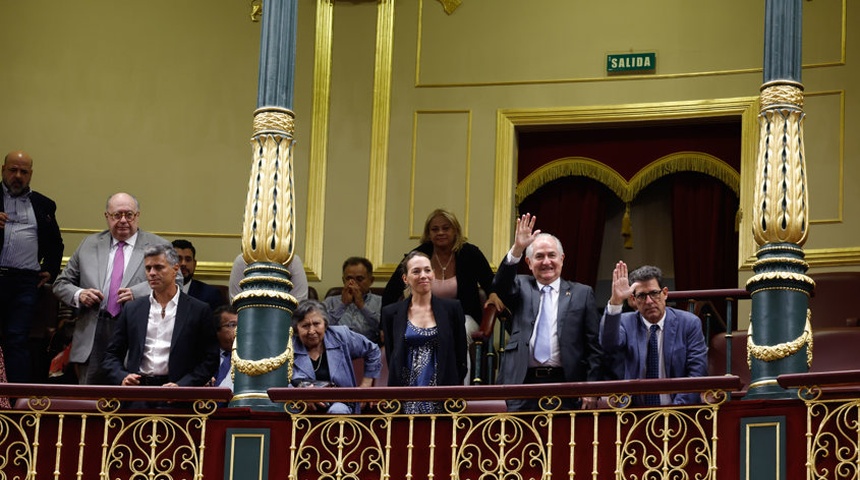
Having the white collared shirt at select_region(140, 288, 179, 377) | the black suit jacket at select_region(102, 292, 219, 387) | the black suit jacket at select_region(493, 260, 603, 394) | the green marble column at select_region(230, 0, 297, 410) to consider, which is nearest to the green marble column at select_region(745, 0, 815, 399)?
the black suit jacket at select_region(493, 260, 603, 394)

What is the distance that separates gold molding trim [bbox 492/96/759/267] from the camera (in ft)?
35.6

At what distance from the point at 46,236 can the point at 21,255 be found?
27cm

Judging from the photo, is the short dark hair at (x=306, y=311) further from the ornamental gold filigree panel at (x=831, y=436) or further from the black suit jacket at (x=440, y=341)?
the ornamental gold filigree panel at (x=831, y=436)

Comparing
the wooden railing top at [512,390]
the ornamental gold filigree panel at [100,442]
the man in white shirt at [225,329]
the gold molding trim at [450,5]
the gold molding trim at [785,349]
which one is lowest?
the ornamental gold filigree panel at [100,442]

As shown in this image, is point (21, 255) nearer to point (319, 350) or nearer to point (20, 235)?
point (20, 235)

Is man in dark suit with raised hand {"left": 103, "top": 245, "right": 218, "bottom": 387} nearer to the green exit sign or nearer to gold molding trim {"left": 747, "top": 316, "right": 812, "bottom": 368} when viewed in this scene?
gold molding trim {"left": 747, "top": 316, "right": 812, "bottom": 368}

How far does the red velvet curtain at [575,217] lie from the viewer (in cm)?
1145

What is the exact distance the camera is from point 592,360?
25.6 ft

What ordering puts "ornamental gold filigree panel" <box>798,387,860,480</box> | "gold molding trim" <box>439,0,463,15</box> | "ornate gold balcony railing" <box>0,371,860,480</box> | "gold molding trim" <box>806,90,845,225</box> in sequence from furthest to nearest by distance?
"gold molding trim" <box>439,0,463,15</box> < "gold molding trim" <box>806,90,845,225</box> < "ornate gold balcony railing" <box>0,371,860,480</box> < "ornamental gold filigree panel" <box>798,387,860,480</box>

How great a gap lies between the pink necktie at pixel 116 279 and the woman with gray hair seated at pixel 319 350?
54.4 inches

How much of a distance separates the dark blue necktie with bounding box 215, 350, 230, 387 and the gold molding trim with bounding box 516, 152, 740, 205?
3517 millimetres

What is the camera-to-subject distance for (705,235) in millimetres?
11234

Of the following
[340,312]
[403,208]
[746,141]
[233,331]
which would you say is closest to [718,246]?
[746,141]

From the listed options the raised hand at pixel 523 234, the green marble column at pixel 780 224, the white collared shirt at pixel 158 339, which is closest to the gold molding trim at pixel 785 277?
the green marble column at pixel 780 224
